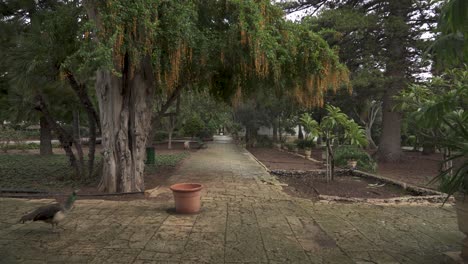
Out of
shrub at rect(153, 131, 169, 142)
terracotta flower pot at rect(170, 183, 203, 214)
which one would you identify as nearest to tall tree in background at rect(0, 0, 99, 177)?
terracotta flower pot at rect(170, 183, 203, 214)

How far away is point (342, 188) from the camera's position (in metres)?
9.37

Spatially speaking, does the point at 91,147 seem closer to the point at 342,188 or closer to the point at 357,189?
the point at 342,188

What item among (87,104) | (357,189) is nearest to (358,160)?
(357,189)

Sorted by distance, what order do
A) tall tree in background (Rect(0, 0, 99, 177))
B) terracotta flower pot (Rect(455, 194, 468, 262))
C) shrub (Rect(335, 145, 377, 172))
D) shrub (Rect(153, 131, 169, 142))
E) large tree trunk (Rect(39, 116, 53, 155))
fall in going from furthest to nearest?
shrub (Rect(153, 131, 169, 142))
large tree trunk (Rect(39, 116, 53, 155))
shrub (Rect(335, 145, 377, 172))
tall tree in background (Rect(0, 0, 99, 177))
terracotta flower pot (Rect(455, 194, 468, 262))

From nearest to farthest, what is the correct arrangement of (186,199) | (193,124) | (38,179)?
(186,199)
(38,179)
(193,124)

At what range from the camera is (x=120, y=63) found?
7.27m

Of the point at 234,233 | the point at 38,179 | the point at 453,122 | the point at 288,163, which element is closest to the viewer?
the point at 453,122

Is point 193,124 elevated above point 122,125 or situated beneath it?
elevated above

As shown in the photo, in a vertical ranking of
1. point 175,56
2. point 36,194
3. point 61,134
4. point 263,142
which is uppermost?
point 175,56

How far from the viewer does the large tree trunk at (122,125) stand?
8234mm

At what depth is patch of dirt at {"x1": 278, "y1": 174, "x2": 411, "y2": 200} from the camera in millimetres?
8617

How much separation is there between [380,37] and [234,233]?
1359 cm

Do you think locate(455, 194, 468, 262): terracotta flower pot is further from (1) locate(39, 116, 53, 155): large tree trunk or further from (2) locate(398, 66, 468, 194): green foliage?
(1) locate(39, 116, 53, 155): large tree trunk

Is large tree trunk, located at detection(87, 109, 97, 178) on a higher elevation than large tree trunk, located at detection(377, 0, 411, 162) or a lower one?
lower
